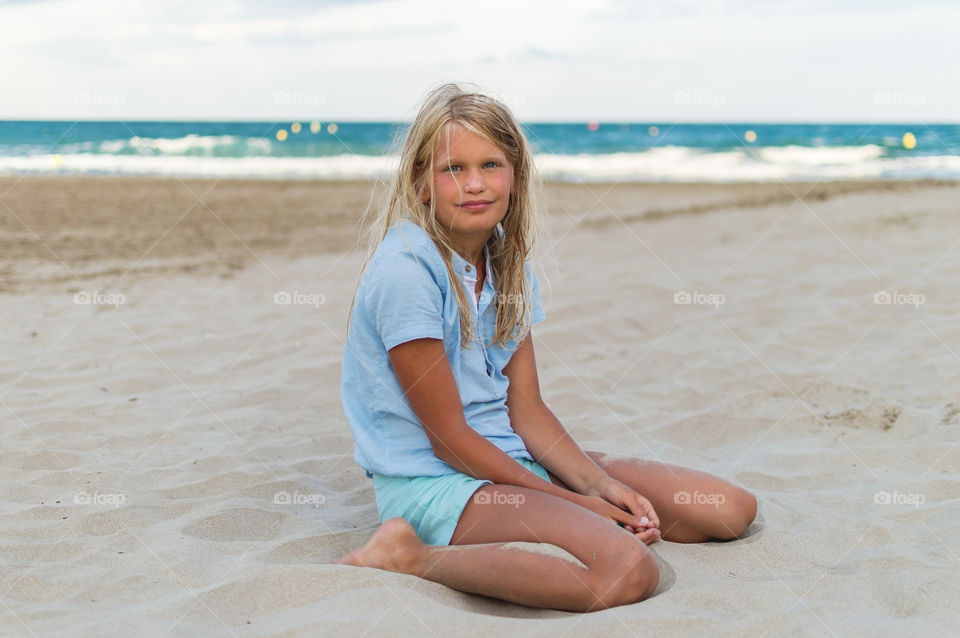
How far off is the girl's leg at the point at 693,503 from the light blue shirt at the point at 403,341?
411mm

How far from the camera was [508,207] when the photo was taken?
2.74 meters

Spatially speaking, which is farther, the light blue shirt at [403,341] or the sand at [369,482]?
the light blue shirt at [403,341]

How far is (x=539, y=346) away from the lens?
493cm

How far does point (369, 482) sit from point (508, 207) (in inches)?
47.5

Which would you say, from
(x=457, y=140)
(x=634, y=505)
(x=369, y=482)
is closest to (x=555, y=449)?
(x=634, y=505)

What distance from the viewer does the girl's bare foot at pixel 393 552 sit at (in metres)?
2.32

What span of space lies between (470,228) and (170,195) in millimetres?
11504

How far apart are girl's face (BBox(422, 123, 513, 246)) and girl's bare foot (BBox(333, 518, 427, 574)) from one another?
2.90 feet

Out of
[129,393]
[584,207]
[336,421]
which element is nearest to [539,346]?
[336,421]

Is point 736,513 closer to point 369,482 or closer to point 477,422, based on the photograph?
point 477,422

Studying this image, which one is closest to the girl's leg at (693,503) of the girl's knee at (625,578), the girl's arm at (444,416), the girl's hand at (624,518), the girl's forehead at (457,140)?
the girl's hand at (624,518)

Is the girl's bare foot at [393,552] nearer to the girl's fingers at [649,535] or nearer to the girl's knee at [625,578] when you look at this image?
the girl's knee at [625,578]

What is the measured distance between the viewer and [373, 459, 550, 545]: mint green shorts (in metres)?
2.38

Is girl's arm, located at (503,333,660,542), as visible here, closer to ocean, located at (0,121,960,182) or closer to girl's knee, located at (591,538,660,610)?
girl's knee, located at (591,538,660,610)
